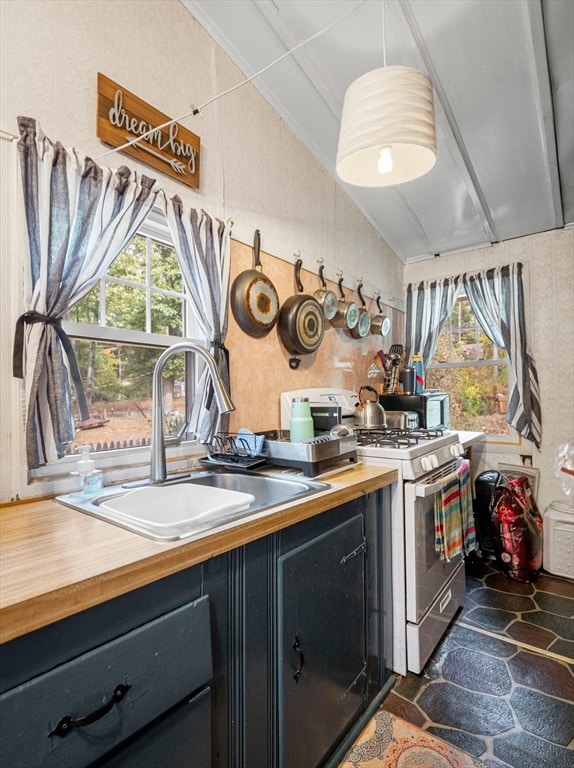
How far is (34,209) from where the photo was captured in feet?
3.87

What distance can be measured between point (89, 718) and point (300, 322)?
5.99ft

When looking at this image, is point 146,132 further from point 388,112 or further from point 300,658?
point 300,658

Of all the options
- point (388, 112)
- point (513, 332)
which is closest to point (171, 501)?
point (388, 112)

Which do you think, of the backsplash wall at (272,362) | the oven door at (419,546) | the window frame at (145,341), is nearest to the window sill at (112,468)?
the window frame at (145,341)

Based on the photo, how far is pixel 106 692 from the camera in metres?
0.70

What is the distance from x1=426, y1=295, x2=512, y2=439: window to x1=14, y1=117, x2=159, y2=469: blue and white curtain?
10.2 ft

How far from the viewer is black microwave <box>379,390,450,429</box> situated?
9.00 feet

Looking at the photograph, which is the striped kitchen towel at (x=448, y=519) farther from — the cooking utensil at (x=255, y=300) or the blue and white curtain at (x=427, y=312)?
the blue and white curtain at (x=427, y=312)

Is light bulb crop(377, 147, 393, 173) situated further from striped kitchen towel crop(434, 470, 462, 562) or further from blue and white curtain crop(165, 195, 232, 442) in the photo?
striped kitchen towel crop(434, 470, 462, 562)

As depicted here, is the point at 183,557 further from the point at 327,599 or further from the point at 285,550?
the point at 327,599

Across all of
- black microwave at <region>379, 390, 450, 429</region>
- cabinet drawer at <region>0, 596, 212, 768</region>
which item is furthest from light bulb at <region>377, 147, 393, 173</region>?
black microwave at <region>379, 390, 450, 429</region>

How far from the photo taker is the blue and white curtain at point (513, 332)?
10.2 ft

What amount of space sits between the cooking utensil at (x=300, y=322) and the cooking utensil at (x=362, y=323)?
54 cm

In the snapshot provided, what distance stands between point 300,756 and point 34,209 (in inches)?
69.8
